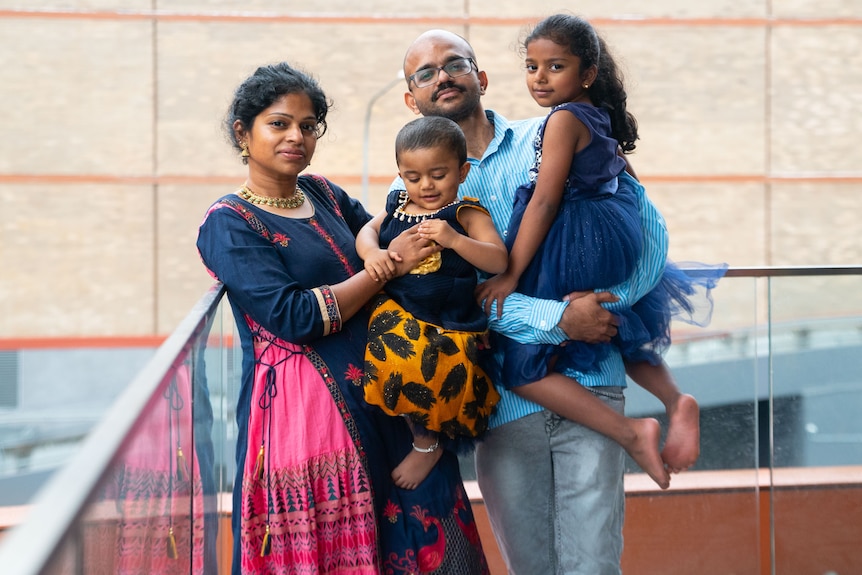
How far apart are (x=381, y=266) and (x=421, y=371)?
0.70 ft

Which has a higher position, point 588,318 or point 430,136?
point 430,136

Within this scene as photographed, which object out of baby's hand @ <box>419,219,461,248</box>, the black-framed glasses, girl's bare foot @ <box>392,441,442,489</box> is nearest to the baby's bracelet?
girl's bare foot @ <box>392,441,442,489</box>

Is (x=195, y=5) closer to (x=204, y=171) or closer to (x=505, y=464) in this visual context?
(x=204, y=171)

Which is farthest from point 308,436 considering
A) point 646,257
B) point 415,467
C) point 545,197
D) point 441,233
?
point 646,257

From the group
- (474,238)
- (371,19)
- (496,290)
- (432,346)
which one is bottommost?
(432,346)

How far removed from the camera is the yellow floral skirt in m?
1.88

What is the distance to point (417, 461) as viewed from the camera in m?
1.97

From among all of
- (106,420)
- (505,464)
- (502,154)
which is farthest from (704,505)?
(106,420)

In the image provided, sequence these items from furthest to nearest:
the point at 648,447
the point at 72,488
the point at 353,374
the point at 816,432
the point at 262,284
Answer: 1. the point at 816,432
2. the point at 648,447
3. the point at 353,374
4. the point at 262,284
5. the point at 72,488

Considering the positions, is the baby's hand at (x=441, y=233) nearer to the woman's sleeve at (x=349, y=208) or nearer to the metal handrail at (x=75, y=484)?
the woman's sleeve at (x=349, y=208)

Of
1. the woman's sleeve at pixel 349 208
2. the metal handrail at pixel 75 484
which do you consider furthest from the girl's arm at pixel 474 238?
the metal handrail at pixel 75 484

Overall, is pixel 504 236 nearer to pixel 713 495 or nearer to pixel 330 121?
pixel 713 495

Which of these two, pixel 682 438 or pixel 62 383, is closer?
pixel 682 438

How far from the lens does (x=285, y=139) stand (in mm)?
1989
